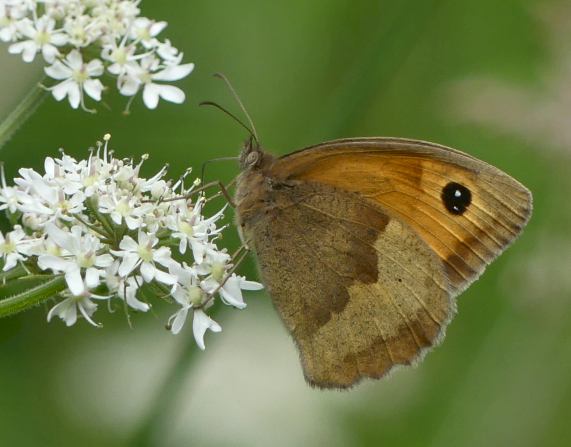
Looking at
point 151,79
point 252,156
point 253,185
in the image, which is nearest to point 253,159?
point 252,156

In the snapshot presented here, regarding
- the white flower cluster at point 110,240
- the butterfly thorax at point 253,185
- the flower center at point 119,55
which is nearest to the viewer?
the white flower cluster at point 110,240

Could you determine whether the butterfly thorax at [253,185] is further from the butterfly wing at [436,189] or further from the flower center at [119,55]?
the flower center at [119,55]

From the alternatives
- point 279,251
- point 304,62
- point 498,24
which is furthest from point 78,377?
point 498,24

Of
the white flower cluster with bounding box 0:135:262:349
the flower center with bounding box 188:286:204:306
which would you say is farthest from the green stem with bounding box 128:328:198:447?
the flower center with bounding box 188:286:204:306

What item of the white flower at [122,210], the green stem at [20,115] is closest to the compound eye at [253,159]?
the white flower at [122,210]

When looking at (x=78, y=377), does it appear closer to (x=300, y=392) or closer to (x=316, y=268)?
(x=300, y=392)

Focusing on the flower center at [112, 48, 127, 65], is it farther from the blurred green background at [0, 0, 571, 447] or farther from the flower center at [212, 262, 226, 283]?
the blurred green background at [0, 0, 571, 447]
